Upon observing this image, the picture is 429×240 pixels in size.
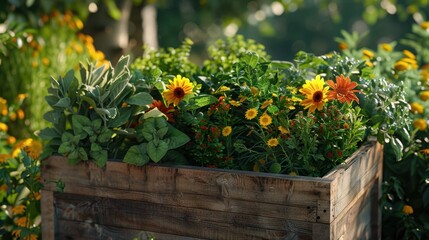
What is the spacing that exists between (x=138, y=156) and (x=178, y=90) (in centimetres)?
26

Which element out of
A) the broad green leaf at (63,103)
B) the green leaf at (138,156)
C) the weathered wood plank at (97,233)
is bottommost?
the weathered wood plank at (97,233)

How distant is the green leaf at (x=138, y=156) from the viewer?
6.59 feet

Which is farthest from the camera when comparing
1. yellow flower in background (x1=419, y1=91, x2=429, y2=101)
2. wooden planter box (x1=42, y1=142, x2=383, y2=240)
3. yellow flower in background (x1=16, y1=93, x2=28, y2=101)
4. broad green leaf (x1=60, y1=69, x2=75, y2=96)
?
yellow flower in background (x1=16, y1=93, x2=28, y2=101)

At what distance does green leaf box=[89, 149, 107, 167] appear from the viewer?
2.06m

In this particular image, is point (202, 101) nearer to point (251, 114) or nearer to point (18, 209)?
point (251, 114)

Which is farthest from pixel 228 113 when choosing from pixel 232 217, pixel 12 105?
pixel 12 105

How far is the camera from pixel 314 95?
1.92 meters

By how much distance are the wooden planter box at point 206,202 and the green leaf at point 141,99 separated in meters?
0.22

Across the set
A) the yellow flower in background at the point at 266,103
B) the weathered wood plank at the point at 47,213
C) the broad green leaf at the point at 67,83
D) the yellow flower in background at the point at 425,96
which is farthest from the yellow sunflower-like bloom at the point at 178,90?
the yellow flower in background at the point at 425,96

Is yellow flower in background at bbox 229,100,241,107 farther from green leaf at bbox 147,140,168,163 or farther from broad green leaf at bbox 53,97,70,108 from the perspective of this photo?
broad green leaf at bbox 53,97,70,108

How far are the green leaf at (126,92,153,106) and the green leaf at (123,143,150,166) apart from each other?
14cm

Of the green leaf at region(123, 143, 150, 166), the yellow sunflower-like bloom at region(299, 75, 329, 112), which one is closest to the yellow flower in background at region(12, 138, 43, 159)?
the green leaf at region(123, 143, 150, 166)

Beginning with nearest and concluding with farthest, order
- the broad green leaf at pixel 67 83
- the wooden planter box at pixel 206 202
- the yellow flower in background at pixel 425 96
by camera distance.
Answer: the wooden planter box at pixel 206 202
the broad green leaf at pixel 67 83
the yellow flower in background at pixel 425 96

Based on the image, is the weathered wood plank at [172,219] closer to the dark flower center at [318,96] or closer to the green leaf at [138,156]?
the green leaf at [138,156]
